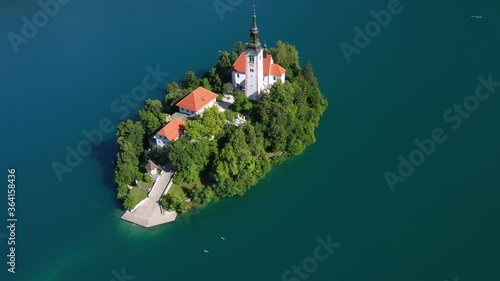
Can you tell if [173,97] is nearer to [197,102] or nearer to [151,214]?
[197,102]

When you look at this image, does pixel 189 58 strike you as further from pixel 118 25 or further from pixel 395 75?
pixel 395 75

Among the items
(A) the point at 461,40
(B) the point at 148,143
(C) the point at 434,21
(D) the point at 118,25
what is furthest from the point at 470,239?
(D) the point at 118,25

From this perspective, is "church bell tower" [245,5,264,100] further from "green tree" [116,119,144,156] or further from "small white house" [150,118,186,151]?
"green tree" [116,119,144,156]
